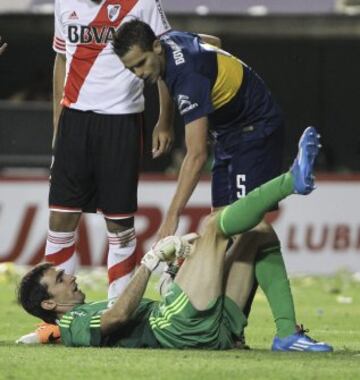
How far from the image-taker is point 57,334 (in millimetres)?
9711

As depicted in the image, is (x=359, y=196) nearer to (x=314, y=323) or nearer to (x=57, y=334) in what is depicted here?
(x=314, y=323)

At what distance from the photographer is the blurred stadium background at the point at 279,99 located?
1791 centimetres

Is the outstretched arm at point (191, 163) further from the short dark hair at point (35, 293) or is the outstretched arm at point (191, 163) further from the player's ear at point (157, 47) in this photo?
the short dark hair at point (35, 293)

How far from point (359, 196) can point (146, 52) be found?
9478mm

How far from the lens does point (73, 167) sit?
10305 millimetres

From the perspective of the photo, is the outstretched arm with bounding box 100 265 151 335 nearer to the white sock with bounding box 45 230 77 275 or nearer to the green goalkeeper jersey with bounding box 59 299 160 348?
the green goalkeeper jersey with bounding box 59 299 160 348

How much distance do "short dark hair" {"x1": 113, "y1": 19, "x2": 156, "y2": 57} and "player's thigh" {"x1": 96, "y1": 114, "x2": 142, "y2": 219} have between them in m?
1.51

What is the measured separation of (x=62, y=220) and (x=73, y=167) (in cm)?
35

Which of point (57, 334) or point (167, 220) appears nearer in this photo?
point (167, 220)

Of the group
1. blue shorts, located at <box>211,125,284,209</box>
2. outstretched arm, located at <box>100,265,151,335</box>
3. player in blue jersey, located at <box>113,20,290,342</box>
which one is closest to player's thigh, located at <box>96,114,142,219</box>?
player in blue jersey, located at <box>113,20,290,342</box>

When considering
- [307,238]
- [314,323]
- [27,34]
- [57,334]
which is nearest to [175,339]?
[57,334]

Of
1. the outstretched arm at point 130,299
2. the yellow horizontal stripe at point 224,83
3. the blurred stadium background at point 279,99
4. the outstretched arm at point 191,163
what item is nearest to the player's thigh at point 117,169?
the yellow horizontal stripe at point 224,83

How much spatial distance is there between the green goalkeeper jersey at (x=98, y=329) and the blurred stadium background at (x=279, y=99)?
28.0ft

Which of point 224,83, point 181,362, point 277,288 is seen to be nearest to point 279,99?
point 224,83
